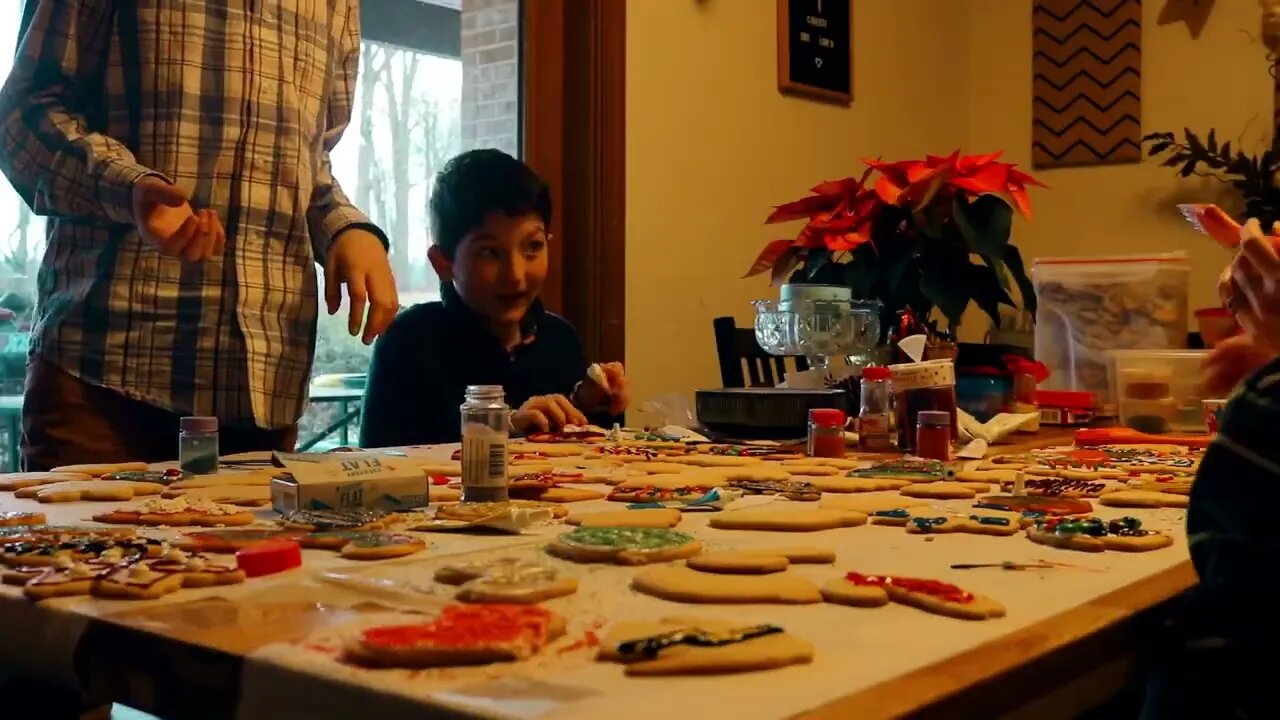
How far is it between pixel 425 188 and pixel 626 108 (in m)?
0.65

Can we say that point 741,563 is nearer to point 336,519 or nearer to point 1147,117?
point 336,519

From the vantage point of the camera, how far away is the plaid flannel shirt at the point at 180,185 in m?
1.46

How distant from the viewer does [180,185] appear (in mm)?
1583

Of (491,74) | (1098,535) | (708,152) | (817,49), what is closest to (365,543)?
(1098,535)

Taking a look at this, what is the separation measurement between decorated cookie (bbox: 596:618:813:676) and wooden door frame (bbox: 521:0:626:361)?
91.4 inches

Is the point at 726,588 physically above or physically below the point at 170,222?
below

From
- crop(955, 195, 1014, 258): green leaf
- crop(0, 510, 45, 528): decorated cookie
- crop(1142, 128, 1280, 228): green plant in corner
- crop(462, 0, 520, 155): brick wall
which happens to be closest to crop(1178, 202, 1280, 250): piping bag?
crop(955, 195, 1014, 258): green leaf

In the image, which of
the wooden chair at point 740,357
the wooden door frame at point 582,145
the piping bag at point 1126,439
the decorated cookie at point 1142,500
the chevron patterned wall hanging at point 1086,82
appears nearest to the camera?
the decorated cookie at point 1142,500

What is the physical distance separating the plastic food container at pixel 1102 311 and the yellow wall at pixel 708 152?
1117 millimetres

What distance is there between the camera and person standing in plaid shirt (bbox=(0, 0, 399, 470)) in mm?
1462

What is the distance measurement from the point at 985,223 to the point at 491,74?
4.56 feet

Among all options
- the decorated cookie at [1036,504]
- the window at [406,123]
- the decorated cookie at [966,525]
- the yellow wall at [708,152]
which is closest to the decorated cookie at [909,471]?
the decorated cookie at [1036,504]

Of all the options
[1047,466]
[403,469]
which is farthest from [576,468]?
[1047,466]

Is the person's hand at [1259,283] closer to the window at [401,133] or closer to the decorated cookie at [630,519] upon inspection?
the decorated cookie at [630,519]
